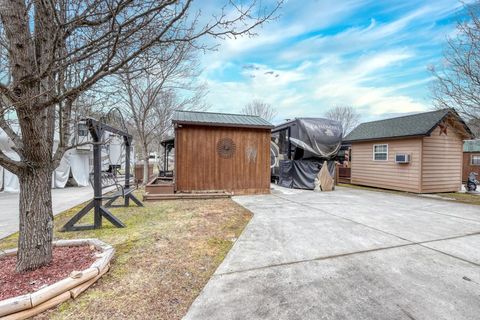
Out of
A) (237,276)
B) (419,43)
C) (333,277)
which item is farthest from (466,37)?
(237,276)

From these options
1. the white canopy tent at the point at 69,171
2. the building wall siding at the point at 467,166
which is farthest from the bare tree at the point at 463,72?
the white canopy tent at the point at 69,171

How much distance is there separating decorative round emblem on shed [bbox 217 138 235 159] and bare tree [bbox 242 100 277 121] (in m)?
18.4

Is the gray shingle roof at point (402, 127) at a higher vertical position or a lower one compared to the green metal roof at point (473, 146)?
higher

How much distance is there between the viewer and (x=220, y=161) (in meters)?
8.59

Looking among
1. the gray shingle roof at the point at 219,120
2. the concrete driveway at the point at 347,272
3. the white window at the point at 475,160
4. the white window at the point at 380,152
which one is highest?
the gray shingle roof at the point at 219,120

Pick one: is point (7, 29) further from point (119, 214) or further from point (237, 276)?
point (119, 214)

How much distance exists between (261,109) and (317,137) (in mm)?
16641

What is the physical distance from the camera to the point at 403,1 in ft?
24.0

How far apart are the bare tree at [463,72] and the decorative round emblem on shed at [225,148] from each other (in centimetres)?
854

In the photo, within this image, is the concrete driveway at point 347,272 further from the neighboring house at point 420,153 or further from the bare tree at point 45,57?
the neighboring house at point 420,153

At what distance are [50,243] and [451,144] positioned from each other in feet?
48.1

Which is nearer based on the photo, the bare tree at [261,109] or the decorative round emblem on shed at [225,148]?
the decorative round emblem on shed at [225,148]

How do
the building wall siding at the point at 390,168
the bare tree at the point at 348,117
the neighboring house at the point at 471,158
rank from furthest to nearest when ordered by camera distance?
the bare tree at the point at 348,117 < the neighboring house at the point at 471,158 < the building wall siding at the point at 390,168

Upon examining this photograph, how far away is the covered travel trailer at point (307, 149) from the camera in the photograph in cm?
1051
